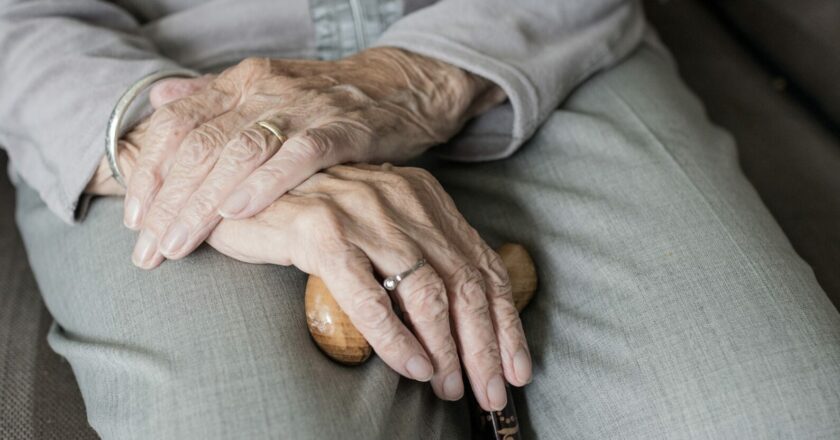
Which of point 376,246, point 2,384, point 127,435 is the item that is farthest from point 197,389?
point 2,384

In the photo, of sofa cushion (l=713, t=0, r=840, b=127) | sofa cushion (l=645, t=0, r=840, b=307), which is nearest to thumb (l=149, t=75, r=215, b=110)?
sofa cushion (l=645, t=0, r=840, b=307)

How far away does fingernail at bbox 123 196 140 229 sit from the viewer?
2.26 feet

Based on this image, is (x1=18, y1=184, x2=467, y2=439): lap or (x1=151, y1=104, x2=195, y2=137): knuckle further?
(x1=151, y1=104, x2=195, y2=137): knuckle

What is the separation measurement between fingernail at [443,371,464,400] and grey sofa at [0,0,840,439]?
43 cm

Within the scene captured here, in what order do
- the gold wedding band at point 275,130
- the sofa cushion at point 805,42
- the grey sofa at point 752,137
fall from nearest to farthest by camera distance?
1. the gold wedding band at point 275,130
2. the grey sofa at point 752,137
3. the sofa cushion at point 805,42

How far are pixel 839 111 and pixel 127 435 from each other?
1130 mm

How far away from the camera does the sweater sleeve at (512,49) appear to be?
2.81ft

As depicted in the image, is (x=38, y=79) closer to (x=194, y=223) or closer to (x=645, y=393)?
(x=194, y=223)

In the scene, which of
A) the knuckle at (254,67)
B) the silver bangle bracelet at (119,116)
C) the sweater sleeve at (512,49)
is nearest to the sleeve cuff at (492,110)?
the sweater sleeve at (512,49)

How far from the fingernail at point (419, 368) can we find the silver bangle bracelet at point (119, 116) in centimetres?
37

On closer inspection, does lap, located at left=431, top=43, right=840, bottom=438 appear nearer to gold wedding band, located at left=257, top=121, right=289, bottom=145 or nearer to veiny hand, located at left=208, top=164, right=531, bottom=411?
veiny hand, located at left=208, top=164, right=531, bottom=411

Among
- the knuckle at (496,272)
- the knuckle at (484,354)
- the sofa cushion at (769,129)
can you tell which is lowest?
the sofa cushion at (769,129)

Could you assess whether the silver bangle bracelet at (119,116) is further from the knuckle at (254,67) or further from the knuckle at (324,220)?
the knuckle at (324,220)

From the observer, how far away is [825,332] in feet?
2.18
